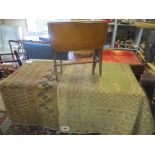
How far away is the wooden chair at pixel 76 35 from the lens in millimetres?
1108

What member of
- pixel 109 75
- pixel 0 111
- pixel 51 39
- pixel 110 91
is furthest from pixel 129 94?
pixel 0 111

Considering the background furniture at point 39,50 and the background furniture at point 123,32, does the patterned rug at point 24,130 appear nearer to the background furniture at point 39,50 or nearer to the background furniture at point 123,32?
the background furniture at point 39,50

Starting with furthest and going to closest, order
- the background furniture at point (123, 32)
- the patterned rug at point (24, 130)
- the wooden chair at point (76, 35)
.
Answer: the background furniture at point (123, 32), the patterned rug at point (24, 130), the wooden chair at point (76, 35)

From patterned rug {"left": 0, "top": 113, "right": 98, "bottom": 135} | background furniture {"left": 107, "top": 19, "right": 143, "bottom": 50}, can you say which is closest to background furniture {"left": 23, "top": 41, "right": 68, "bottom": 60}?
background furniture {"left": 107, "top": 19, "right": 143, "bottom": 50}

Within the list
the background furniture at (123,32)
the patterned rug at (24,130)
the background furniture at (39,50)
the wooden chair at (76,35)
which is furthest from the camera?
the background furniture at (123,32)

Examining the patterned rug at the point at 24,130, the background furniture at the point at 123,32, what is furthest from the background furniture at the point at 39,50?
the patterned rug at the point at 24,130

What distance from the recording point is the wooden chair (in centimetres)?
111

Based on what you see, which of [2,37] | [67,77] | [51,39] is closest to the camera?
[51,39]

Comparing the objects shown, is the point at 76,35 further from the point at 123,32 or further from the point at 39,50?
the point at 123,32

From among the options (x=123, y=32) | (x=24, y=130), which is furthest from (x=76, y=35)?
(x=123, y=32)

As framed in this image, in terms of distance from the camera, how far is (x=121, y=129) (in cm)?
136

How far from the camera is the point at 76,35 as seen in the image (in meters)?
1.15
